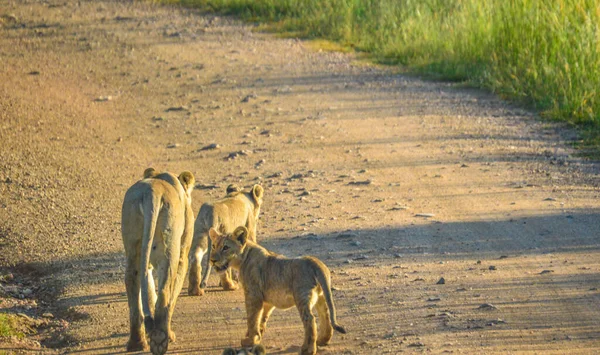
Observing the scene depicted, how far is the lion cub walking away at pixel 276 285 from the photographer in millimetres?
6441

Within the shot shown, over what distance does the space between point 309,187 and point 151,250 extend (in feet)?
13.5

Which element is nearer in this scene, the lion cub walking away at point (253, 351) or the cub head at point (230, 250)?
the lion cub walking away at point (253, 351)

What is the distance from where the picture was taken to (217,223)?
8.11 meters

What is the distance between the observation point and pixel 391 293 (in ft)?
25.0

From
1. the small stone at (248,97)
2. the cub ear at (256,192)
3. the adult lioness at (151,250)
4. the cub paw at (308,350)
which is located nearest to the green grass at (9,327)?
the adult lioness at (151,250)

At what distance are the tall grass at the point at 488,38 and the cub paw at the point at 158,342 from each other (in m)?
7.44

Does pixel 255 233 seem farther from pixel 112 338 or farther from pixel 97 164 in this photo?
pixel 97 164

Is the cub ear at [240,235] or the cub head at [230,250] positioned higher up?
the cub ear at [240,235]

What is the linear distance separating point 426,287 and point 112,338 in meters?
2.29

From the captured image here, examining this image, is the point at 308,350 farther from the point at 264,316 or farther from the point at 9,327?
the point at 9,327

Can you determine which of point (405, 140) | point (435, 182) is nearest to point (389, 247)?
point (435, 182)

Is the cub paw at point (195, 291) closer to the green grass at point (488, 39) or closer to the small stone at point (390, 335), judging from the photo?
the small stone at point (390, 335)

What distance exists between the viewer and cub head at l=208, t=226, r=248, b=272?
6.94 meters

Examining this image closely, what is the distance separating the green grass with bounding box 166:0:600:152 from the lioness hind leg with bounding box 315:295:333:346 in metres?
6.30
